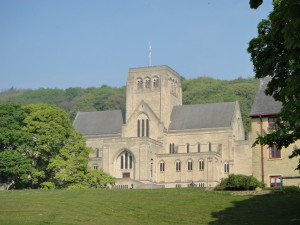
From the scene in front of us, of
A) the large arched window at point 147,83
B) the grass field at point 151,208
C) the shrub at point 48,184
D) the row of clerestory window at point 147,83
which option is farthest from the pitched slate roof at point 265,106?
the large arched window at point 147,83

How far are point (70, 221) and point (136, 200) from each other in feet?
29.5

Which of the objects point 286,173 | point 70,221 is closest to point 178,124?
point 286,173

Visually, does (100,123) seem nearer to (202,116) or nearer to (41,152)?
(202,116)

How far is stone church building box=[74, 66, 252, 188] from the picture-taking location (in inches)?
3492

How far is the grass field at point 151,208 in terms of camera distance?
2820 centimetres

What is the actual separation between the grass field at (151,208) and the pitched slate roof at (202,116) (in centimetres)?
5711

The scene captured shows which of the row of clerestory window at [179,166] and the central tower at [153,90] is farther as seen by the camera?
the central tower at [153,90]

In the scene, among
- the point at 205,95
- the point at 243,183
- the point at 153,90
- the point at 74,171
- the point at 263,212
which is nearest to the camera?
the point at 263,212

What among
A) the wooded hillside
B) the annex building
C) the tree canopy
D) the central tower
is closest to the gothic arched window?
the central tower

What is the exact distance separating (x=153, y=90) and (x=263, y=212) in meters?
68.1

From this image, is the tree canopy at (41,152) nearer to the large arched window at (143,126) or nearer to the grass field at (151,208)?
the grass field at (151,208)

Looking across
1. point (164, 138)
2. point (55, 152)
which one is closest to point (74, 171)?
point (55, 152)

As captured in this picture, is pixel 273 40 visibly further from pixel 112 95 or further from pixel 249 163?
pixel 112 95

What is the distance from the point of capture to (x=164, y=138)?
Answer: 96125mm
